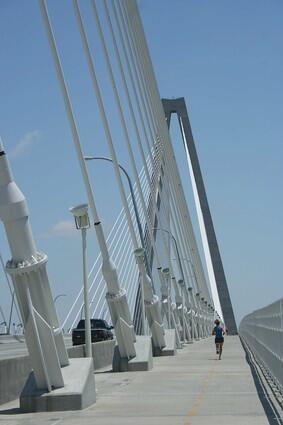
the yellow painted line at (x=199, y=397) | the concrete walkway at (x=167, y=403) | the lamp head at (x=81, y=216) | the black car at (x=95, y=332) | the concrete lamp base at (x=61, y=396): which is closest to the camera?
the concrete walkway at (x=167, y=403)

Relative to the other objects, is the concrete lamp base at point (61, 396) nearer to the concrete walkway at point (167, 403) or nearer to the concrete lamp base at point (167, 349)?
the concrete walkway at point (167, 403)

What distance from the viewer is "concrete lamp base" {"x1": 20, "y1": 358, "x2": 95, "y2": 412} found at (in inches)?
490

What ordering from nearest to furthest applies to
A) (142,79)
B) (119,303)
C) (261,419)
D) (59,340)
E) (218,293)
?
(261,419), (59,340), (119,303), (142,79), (218,293)

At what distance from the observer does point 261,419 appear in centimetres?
1130

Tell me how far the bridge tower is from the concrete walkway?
60898 mm

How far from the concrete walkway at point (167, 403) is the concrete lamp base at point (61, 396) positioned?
0.19 meters

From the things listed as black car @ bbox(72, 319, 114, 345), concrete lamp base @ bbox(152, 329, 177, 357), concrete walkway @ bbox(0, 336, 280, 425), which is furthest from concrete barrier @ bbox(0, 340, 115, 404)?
black car @ bbox(72, 319, 114, 345)

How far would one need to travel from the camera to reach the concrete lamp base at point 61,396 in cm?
1244

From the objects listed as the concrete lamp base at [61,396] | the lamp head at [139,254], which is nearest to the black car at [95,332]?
the lamp head at [139,254]

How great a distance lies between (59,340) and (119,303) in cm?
761

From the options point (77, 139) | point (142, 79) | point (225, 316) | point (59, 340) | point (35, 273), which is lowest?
point (225, 316)

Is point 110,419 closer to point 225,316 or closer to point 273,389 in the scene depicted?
point 273,389

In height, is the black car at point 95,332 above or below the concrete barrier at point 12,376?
below

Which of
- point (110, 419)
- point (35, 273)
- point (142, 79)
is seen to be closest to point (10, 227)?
point (35, 273)
